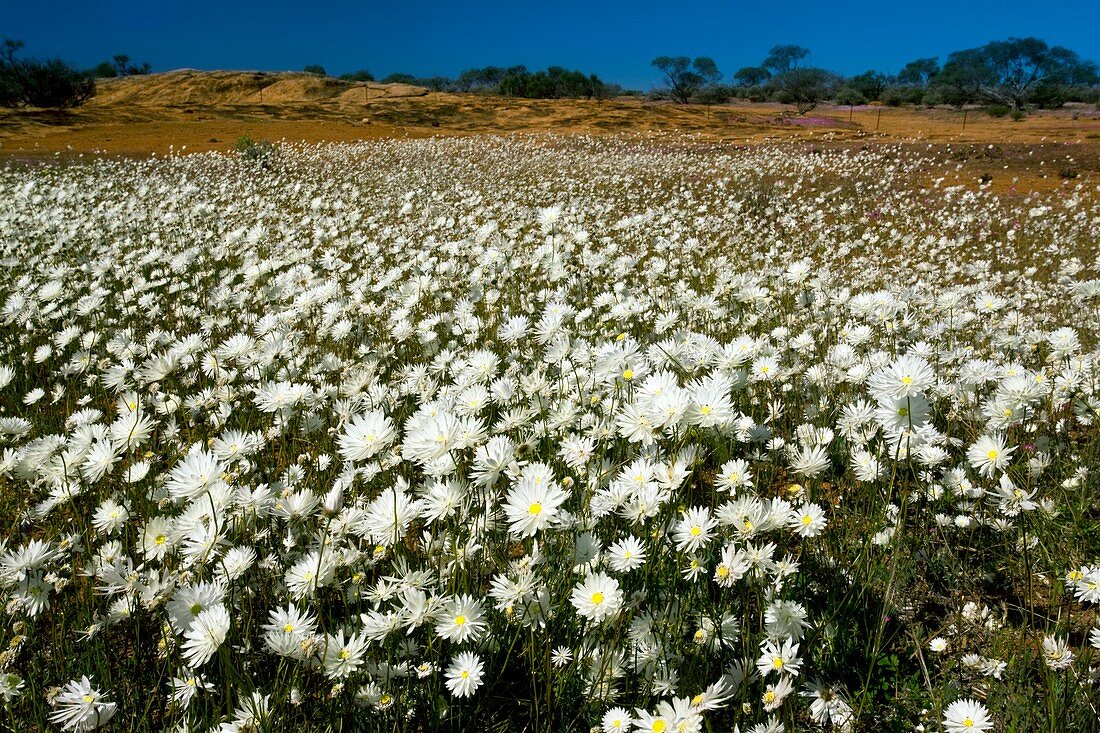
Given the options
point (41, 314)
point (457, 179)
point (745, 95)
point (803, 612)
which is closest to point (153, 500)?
point (803, 612)

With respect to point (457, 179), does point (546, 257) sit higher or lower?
lower

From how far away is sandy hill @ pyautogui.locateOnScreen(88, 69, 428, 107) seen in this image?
62688 millimetres

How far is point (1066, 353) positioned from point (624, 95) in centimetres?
8626

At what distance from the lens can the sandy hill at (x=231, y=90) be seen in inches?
2468

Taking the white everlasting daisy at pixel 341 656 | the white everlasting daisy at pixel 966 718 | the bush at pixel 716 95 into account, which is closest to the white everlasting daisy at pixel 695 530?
the white everlasting daisy at pixel 966 718

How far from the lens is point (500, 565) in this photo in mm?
1808

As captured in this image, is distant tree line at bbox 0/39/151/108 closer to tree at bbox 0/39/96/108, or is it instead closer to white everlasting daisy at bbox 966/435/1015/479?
tree at bbox 0/39/96/108

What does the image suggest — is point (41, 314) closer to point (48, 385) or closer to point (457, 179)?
point (48, 385)

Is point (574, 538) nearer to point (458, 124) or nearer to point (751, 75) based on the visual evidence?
point (458, 124)

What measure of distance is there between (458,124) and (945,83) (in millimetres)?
50469

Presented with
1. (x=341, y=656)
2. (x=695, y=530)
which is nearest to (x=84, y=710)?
(x=341, y=656)

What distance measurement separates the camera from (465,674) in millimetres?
1511

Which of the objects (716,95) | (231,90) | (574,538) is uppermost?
(716,95)

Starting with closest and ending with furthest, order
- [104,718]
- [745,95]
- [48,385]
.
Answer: [104,718]
[48,385]
[745,95]
